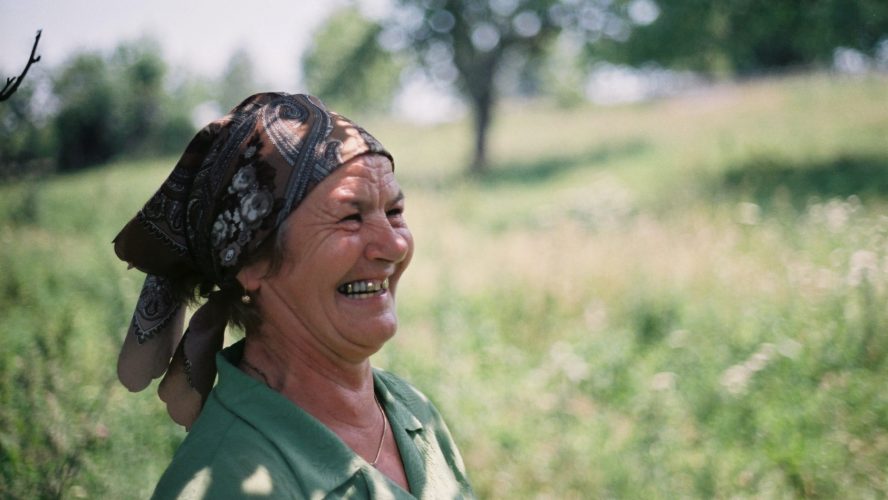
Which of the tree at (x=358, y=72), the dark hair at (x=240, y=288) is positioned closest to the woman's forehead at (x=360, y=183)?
the dark hair at (x=240, y=288)

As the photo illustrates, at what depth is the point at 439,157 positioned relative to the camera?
1141 inches

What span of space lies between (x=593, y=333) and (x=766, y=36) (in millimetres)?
10956

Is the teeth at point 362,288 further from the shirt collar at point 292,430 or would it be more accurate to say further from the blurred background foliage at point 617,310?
the blurred background foliage at point 617,310

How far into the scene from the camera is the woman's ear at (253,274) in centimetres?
187

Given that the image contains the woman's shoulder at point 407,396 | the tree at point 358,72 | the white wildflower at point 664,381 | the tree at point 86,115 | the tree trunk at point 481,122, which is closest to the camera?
the woman's shoulder at point 407,396

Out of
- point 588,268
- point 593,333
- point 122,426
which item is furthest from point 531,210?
point 122,426

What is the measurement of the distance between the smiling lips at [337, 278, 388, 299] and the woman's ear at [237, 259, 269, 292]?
0.70 feet

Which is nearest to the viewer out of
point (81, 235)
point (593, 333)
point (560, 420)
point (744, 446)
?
point (744, 446)

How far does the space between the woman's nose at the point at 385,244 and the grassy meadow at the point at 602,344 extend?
185 cm

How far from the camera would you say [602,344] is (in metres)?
6.29

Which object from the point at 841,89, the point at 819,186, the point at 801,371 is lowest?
the point at 841,89

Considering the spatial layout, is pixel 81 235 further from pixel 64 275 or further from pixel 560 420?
pixel 560 420

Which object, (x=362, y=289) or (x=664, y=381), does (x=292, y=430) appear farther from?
(x=664, y=381)

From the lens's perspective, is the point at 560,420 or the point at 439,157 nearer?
the point at 560,420
